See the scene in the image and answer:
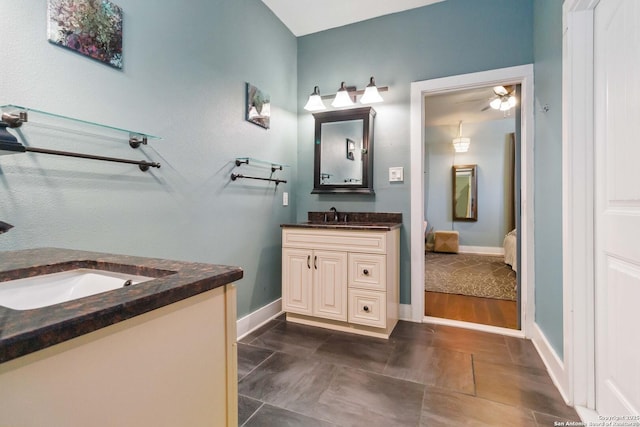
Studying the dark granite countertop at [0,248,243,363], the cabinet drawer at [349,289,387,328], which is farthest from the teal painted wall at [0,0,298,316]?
the cabinet drawer at [349,289,387,328]

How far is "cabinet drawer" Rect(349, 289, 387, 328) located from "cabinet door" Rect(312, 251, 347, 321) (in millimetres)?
63

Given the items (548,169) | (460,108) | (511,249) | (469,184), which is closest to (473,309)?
(548,169)

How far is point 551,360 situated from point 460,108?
4.25 m

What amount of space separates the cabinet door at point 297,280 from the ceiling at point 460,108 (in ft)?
9.39

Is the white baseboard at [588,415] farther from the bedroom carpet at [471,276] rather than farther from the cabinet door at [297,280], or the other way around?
the bedroom carpet at [471,276]

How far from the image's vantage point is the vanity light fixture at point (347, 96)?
2.53 m

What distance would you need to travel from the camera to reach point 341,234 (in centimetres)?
229

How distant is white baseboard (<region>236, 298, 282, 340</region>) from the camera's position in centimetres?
224

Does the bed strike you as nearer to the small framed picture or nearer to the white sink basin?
the small framed picture

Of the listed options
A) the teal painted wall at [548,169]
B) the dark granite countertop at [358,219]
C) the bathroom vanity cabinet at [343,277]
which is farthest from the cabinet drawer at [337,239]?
the teal painted wall at [548,169]

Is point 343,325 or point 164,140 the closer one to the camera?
point 164,140

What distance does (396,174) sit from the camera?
2635 mm

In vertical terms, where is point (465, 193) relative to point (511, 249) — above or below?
above

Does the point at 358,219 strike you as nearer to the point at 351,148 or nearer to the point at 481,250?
the point at 351,148
